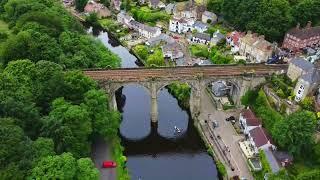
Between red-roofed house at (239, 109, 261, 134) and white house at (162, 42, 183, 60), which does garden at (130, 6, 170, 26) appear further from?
red-roofed house at (239, 109, 261, 134)

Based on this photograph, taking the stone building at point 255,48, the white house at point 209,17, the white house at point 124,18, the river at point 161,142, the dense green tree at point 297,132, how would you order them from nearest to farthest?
the dense green tree at point 297,132 → the river at point 161,142 → the stone building at point 255,48 → the white house at point 209,17 → the white house at point 124,18

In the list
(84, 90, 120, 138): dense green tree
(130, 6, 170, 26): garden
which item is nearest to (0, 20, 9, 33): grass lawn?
(84, 90, 120, 138): dense green tree

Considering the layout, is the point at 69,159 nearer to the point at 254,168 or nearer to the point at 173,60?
the point at 254,168

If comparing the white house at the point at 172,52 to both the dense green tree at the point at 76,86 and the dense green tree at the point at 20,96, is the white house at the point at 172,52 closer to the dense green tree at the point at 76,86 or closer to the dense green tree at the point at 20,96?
the dense green tree at the point at 76,86

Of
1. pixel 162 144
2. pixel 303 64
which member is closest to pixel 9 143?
pixel 162 144

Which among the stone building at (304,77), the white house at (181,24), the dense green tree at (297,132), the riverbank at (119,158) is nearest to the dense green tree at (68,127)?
the riverbank at (119,158)

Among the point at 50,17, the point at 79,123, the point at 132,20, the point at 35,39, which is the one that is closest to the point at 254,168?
the point at 79,123

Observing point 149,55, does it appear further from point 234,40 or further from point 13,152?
point 13,152
